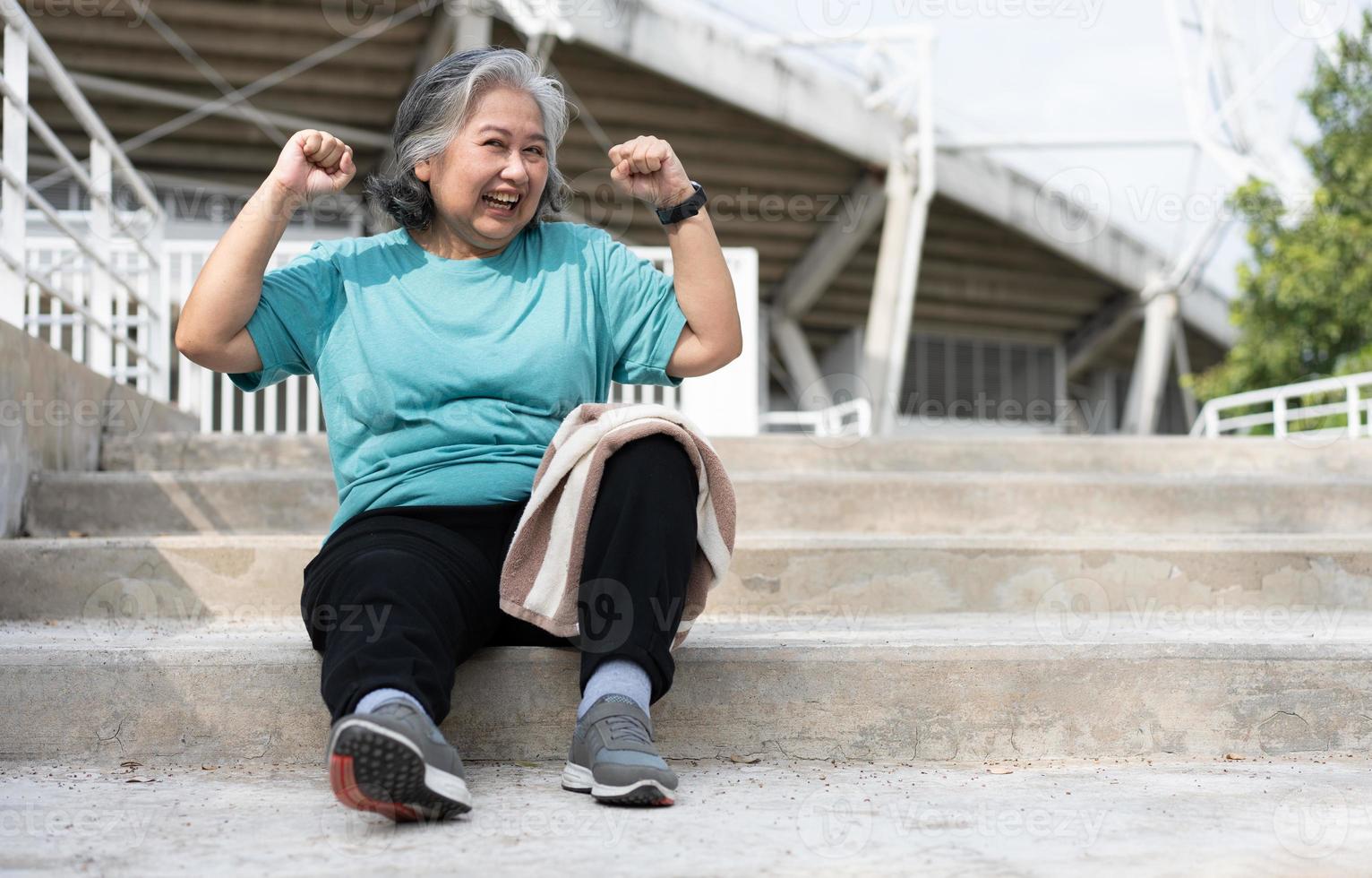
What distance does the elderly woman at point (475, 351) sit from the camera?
69.6 inches

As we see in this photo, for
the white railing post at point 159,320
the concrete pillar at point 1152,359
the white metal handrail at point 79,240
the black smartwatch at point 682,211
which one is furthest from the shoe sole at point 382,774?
the concrete pillar at point 1152,359

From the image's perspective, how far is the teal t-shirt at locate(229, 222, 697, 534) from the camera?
2016 mm

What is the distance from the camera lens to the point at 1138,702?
77.9 inches

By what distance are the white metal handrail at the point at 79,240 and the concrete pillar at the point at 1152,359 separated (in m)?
16.3

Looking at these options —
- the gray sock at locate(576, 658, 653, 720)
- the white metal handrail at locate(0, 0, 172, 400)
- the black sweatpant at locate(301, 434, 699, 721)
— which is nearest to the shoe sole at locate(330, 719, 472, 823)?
the black sweatpant at locate(301, 434, 699, 721)

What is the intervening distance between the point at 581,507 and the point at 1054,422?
2195cm

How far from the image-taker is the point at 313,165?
2033mm

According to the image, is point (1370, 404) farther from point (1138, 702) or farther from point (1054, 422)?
point (1054, 422)

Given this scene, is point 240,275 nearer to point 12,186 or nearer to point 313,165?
point 313,165

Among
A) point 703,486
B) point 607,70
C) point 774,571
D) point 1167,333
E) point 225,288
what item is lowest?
point 774,571

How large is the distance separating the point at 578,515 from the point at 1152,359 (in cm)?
1935

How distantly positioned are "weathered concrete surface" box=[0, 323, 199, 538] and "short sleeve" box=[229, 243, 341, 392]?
1.30 m

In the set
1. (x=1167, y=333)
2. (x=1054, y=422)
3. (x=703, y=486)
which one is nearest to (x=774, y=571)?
(x=703, y=486)

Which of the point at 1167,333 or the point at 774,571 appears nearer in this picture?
the point at 774,571
